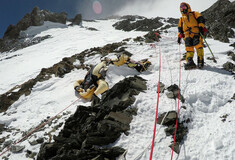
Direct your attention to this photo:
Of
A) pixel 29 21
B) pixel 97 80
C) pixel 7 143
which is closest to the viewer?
pixel 7 143

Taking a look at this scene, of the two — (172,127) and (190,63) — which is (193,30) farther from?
(172,127)

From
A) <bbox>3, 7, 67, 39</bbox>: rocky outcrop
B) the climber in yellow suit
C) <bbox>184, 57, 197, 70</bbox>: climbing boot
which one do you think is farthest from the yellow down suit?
<bbox>3, 7, 67, 39</bbox>: rocky outcrop

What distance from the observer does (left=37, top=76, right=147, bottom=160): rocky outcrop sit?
329cm

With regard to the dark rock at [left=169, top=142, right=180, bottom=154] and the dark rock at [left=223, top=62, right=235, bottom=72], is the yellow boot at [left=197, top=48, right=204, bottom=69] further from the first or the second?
the dark rock at [left=169, top=142, right=180, bottom=154]

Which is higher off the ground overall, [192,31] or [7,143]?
[192,31]

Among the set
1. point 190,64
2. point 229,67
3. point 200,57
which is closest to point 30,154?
point 190,64

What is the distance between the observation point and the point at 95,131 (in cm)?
382

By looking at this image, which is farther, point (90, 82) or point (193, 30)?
point (90, 82)

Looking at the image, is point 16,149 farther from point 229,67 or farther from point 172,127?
point 229,67

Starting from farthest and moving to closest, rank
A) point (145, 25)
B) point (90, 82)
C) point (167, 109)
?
1. point (145, 25)
2. point (90, 82)
3. point (167, 109)

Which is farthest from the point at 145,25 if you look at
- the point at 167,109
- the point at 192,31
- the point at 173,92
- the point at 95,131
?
the point at 95,131

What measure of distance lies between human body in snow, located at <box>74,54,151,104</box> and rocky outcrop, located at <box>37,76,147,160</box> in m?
0.59

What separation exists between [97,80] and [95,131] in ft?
8.56

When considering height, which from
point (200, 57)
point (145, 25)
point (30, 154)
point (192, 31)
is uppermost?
point (145, 25)
